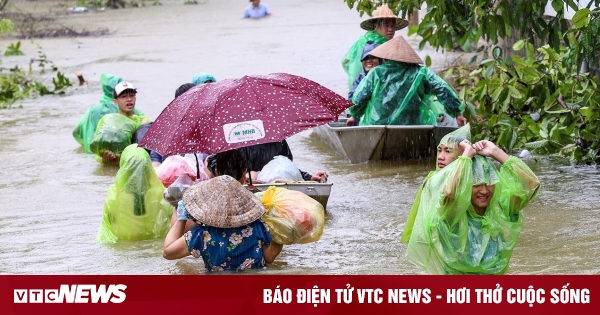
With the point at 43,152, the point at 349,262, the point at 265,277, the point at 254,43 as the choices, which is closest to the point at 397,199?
the point at 349,262

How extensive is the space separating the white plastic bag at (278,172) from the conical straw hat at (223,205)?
7.73 ft

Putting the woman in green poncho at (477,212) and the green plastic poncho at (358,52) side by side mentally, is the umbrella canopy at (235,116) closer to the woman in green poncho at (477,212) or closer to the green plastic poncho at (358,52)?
the woman in green poncho at (477,212)

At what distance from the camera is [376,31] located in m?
12.7

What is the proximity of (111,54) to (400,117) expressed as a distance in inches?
504

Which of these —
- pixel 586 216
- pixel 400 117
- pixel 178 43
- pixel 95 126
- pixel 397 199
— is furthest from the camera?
pixel 178 43

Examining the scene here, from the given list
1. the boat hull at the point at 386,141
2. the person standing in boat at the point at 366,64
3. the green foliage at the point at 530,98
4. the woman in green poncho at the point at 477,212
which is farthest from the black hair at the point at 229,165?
the person standing in boat at the point at 366,64

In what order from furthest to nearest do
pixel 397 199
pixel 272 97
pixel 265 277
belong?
pixel 397 199
pixel 272 97
pixel 265 277

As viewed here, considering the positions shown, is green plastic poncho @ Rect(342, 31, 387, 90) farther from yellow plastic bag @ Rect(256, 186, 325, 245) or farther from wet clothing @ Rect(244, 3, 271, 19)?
wet clothing @ Rect(244, 3, 271, 19)

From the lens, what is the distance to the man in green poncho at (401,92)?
1077 centimetres

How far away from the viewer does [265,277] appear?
5809mm

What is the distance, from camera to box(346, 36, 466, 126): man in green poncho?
10.8 meters

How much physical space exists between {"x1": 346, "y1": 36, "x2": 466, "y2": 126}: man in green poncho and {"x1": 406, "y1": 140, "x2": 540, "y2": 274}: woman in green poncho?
14.9 ft

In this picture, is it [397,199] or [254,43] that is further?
[254,43]

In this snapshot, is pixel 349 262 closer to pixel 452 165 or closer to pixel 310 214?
pixel 310 214
